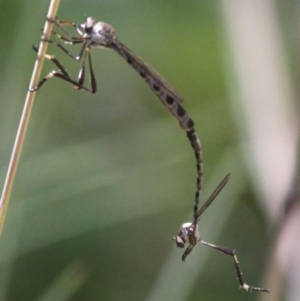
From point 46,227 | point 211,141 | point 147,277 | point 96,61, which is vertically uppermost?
point 96,61

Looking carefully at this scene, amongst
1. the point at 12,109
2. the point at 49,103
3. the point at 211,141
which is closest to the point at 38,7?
the point at 12,109

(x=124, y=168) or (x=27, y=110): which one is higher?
(x=27, y=110)

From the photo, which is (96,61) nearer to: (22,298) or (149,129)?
(149,129)

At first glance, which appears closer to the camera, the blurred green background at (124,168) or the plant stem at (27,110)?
the plant stem at (27,110)

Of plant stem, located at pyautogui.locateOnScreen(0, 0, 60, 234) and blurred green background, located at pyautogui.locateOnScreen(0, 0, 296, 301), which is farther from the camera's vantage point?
blurred green background, located at pyautogui.locateOnScreen(0, 0, 296, 301)

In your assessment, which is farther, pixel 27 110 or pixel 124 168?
pixel 124 168

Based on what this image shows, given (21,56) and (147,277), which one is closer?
(21,56)

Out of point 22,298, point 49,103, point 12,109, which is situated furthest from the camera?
point 49,103

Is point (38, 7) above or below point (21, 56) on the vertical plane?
above
